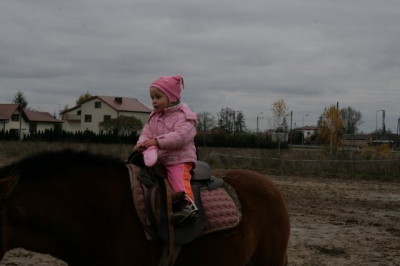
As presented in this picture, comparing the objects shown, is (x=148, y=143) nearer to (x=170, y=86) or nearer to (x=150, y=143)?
(x=150, y=143)

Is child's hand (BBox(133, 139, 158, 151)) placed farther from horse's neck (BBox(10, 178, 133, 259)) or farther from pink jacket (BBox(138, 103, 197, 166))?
horse's neck (BBox(10, 178, 133, 259))

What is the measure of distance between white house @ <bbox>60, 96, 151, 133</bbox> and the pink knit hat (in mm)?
70823

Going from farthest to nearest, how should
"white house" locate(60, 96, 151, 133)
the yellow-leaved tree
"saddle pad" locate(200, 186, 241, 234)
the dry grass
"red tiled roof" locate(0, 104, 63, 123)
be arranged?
"white house" locate(60, 96, 151, 133) → "red tiled roof" locate(0, 104, 63, 123) → the yellow-leaved tree → the dry grass → "saddle pad" locate(200, 186, 241, 234)

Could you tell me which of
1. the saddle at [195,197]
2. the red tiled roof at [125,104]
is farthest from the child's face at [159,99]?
the red tiled roof at [125,104]

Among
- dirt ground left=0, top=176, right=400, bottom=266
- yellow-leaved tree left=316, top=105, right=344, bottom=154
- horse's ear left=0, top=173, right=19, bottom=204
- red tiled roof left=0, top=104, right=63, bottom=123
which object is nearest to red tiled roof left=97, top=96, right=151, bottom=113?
red tiled roof left=0, top=104, right=63, bottom=123

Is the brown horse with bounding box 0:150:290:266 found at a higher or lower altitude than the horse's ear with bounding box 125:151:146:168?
lower

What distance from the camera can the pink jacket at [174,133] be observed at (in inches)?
151

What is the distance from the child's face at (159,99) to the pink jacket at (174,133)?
0.06 meters

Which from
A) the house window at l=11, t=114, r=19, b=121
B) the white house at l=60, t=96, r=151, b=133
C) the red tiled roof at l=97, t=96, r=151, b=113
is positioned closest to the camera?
the house window at l=11, t=114, r=19, b=121

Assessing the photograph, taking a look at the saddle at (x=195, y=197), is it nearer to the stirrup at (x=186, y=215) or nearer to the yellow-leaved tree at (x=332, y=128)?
Result: the stirrup at (x=186, y=215)

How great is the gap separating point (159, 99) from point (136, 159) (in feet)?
1.76

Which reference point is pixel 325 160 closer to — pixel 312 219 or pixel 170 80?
pixel 312 219

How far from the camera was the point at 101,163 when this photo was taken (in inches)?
151

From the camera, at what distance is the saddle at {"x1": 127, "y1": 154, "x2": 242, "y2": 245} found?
3613mm
